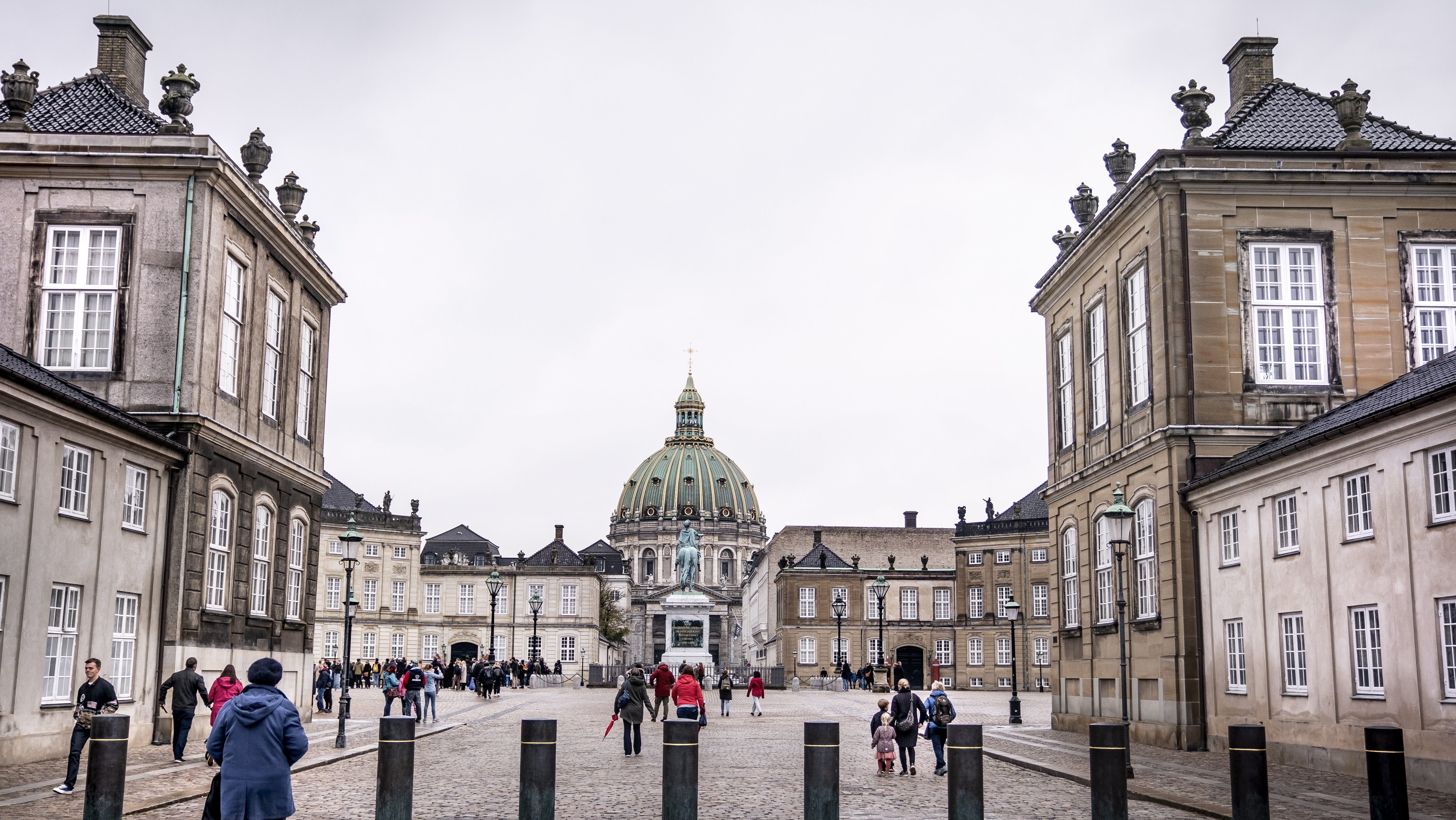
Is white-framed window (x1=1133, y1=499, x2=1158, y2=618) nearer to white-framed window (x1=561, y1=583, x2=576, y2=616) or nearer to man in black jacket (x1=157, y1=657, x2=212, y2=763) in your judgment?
man in black jacket (x1=157, y1=657, x2=212, y2=763)

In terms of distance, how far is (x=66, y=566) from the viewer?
22.5m

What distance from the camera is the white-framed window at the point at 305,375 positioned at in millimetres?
34250

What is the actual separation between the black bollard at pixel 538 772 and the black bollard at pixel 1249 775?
6228mm

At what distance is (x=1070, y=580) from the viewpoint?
35.3 meters

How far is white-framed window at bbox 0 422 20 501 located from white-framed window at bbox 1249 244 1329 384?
2178 centimetres

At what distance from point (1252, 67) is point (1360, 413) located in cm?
1404

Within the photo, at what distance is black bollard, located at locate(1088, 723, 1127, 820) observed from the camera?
1358 cm

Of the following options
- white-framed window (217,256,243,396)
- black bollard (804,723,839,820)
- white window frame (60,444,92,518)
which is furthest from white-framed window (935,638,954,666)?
black bollard (804,723,839,820)

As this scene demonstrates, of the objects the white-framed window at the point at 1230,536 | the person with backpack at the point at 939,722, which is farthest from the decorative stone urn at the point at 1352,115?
the person with backpack at the point at 939,722

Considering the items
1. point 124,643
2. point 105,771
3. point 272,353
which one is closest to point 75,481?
point 124,643

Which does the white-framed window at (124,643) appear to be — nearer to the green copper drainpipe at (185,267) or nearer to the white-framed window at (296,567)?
the green copper drainpipe at (185,267)

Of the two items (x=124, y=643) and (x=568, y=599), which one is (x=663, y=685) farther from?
(x=568, y=599)

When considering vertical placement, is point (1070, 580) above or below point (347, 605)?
Answer: above

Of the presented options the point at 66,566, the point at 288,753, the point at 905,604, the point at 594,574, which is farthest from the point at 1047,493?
the point at 594,574
